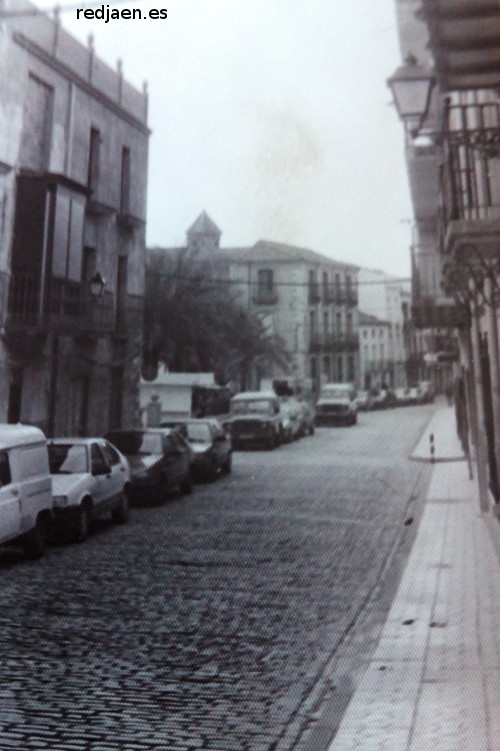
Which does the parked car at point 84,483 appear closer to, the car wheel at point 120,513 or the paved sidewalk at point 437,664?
the car wheel at point 120,513

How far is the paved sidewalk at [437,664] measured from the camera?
2830 millimetres

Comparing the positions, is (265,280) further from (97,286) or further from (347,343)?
(97,286)

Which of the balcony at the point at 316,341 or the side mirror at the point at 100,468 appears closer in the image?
the side mirror at the point at 100,468

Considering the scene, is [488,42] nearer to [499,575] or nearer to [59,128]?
[499,575]

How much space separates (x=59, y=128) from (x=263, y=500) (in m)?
7.80

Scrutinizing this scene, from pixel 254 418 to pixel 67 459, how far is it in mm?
9864

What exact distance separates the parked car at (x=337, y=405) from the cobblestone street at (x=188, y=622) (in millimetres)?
8518

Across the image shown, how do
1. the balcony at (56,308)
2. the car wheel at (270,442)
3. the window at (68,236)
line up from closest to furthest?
the balcony at (56,308) < the window at (68,236) < the car wheel at (270,442)

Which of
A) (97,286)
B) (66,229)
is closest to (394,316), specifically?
(97,286)

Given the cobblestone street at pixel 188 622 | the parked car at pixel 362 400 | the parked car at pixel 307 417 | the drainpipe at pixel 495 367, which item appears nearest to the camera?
the cobblestone street at pixel 188 622

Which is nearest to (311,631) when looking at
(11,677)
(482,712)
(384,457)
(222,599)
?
(222,599)

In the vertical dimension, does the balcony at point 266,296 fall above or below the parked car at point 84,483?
above

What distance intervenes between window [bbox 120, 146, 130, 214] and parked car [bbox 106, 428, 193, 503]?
5865 mm

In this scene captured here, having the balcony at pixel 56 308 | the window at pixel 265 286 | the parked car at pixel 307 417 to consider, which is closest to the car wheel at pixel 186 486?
the balcony at pixel 56 308
